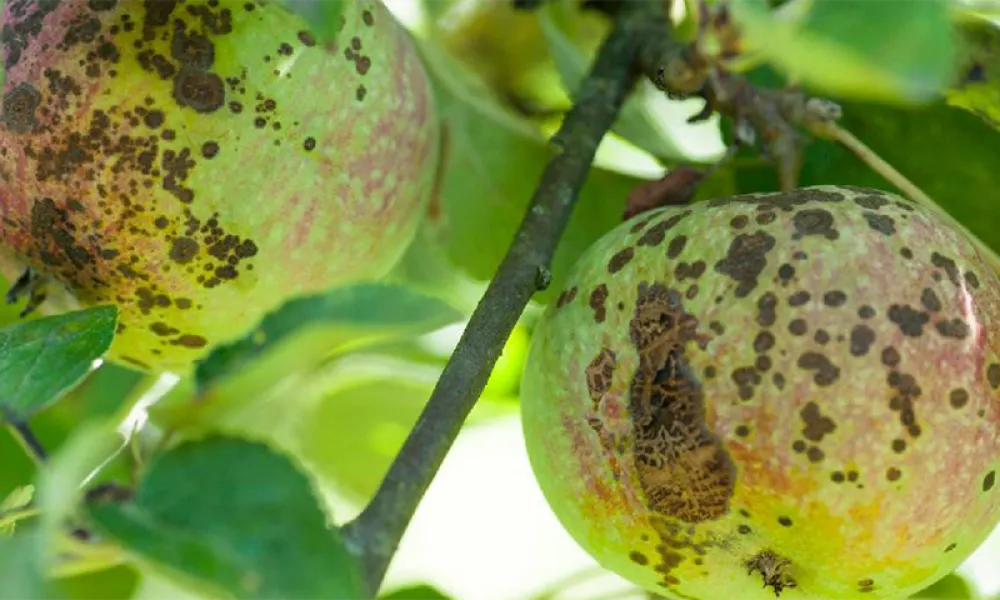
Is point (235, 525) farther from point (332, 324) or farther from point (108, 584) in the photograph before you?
point (108, 584)

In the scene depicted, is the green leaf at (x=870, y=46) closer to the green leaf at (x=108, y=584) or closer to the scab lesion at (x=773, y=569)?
the scab lesion at (x=773, y=569)

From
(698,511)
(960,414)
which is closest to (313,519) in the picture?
(698,511)

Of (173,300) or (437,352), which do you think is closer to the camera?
(173,300)

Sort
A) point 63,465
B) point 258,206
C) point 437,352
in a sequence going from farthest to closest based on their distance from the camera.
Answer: point 437,352
point 258,206
point 63,465

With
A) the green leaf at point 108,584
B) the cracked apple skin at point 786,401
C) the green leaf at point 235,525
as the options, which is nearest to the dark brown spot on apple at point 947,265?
the cracked apple skin at point 786,401

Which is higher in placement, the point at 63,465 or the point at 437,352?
the point at 437,352

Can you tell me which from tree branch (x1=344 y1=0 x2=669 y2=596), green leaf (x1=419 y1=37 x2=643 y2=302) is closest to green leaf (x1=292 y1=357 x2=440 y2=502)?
green leaf (x1=419 y1=37 x2=643 y2=302)

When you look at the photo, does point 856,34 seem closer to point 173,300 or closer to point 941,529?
point 941,529
